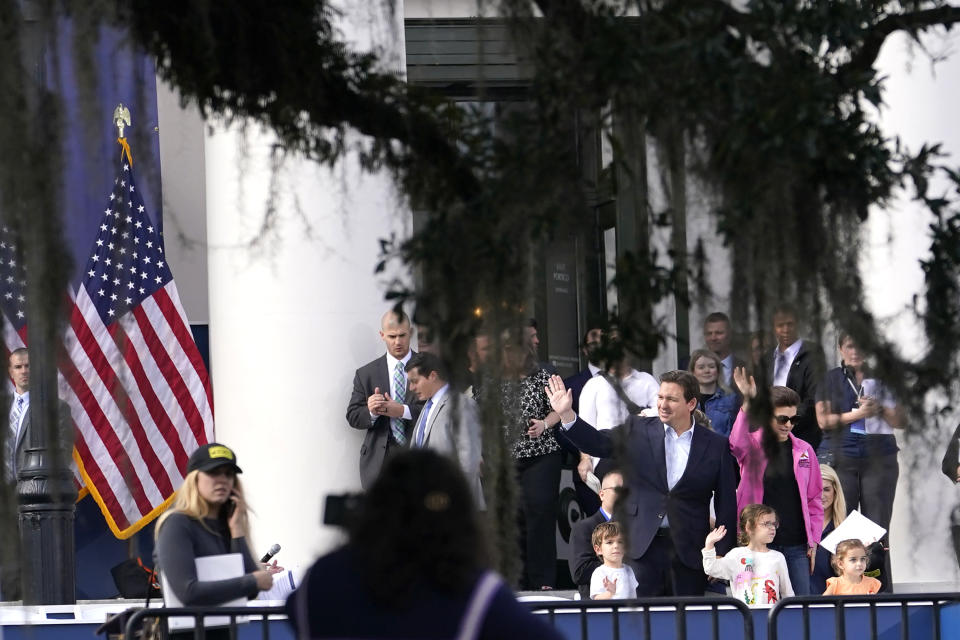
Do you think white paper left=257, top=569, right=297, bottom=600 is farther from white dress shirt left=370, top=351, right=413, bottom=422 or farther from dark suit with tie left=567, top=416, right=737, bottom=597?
white dress shirt left=370, top=351, right=413, bottom=422

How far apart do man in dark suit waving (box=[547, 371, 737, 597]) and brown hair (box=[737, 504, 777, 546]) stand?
7cm

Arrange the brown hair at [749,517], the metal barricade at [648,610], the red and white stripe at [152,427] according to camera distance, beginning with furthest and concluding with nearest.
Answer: the red and white stripe at [152,427] → the brown hair at [749,517] → the metal barricade at [648,610]

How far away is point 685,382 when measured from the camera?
10.0 meters

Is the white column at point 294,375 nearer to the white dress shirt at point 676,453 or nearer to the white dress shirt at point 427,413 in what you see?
the white dress shirt at point 676,453

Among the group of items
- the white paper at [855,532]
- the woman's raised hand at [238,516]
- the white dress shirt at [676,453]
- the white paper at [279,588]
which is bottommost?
the white paper at [279,588]

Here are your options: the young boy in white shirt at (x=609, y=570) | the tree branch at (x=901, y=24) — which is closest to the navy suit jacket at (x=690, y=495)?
the young boy in white shirt at (x=609, y=570)

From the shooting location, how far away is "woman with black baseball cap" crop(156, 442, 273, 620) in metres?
7.90

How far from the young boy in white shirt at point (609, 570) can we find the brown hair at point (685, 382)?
897mm

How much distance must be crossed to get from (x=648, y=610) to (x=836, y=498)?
3224mm

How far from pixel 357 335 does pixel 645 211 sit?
312 inches

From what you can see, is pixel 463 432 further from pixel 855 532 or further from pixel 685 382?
pixel 855 532

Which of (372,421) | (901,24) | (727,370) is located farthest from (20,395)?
(901,24)

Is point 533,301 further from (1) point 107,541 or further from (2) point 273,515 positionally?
(1) point 107,541

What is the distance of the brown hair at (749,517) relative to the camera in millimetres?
10531
